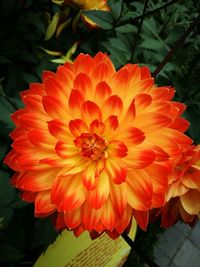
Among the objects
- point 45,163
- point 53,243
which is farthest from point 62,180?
point 53,243

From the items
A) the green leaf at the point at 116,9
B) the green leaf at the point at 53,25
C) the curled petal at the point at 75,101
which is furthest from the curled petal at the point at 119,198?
the green leaf at the point at 116,9

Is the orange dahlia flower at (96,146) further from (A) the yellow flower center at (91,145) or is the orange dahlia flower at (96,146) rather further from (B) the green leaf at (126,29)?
(B) the green leaf at (126,29)

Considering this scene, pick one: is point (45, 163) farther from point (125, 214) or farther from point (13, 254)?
point (13, 254)

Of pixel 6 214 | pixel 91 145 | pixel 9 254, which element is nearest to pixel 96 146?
pixel 91 145

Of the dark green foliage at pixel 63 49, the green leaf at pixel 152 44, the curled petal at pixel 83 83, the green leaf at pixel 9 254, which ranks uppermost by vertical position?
the curled petal at pixel 83 83

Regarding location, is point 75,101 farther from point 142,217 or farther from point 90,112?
point 142,217

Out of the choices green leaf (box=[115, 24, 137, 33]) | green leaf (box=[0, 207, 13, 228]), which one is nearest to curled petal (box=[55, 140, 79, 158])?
green leaf (box=[0, 207, 13, 228])
